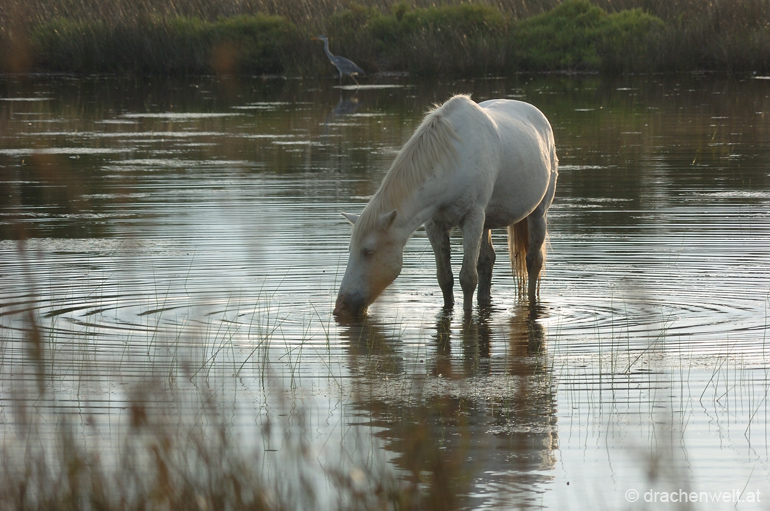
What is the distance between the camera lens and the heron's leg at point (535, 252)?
7.97 m

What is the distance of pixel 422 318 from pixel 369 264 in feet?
1.86

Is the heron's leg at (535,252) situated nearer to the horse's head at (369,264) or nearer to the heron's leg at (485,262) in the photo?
the heron's leg at (485,262)

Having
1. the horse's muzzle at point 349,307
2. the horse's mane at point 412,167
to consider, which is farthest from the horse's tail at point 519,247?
the horse's muzzle at point 349,307

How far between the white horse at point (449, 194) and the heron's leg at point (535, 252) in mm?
33

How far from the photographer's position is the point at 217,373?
5723mm

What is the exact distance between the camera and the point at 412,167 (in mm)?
6871

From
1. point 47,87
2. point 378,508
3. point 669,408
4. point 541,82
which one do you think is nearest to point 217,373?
point 669,408

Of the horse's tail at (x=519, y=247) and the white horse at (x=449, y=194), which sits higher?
the white horse at (x=449, y=194)

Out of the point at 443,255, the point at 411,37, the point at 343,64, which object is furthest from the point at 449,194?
the point at 411,37

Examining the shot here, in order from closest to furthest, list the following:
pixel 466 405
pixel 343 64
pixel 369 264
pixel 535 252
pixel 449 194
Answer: pixel 466 405 → pixel 369 264 → pixel 449 194 → pixel 535 252 → pixel 343 64

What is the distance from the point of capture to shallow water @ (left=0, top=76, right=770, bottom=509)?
172 inches

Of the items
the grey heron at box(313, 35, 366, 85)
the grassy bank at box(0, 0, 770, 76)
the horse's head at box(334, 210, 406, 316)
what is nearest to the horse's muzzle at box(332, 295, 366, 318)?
the horse's head at box(334, 210, 406, 316)

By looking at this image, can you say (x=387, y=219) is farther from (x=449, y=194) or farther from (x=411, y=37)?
(x=411, y=37)

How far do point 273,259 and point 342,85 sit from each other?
19.7m
